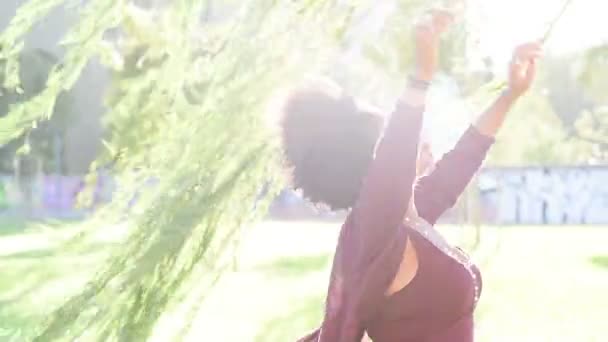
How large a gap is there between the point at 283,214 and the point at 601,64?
19.1 meters

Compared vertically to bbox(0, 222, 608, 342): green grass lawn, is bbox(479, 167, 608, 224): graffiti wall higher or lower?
lower

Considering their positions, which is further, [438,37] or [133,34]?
[133,34]

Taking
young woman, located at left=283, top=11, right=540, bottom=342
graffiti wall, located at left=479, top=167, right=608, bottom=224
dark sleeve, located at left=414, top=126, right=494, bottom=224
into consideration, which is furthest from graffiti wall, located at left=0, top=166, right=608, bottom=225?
young woman, located at left=283, top=11, right=540, bottom=342

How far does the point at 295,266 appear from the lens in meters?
12.0

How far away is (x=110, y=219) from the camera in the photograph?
2.60 metres

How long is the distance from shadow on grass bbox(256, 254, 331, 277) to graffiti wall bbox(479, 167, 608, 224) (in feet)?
45.7

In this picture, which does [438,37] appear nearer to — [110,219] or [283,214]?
[110,219]

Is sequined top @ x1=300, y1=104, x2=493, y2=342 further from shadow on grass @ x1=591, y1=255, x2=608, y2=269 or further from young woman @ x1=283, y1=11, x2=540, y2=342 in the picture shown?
shadow on grass @ x1=591, y1=255, x2=608, y2=269

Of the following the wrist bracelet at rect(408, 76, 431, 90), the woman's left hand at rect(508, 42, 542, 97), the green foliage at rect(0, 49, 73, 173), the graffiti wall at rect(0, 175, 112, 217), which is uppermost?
the wrist bracelet at rect(408, 76, 431, 90)

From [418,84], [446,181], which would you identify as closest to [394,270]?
[418,84]

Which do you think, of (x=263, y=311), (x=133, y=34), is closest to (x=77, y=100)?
(x=133, y=34)

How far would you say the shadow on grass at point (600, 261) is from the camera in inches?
507

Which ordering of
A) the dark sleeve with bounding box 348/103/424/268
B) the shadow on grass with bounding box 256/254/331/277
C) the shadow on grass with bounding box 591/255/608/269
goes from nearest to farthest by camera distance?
1. the dark sleeve with bounding box 348/103/424/268
2. the shadow on grass with bounding box 256/254/331/277
3. the shadow on grass with bounding box 591/255/608/269

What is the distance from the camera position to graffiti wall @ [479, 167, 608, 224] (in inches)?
1037
